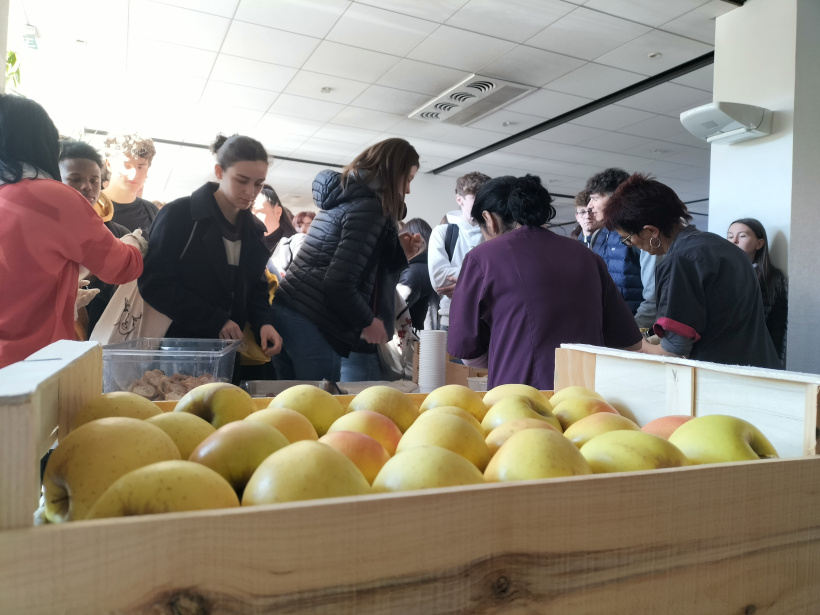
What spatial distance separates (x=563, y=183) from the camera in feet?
27.3

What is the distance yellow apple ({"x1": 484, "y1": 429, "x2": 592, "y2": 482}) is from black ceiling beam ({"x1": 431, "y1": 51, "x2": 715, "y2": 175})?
14.5 ft

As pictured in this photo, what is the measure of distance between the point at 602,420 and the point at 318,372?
5.28ft

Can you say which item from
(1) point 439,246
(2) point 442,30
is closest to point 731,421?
(1) point 439,246

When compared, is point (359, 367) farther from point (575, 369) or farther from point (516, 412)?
point (516, 412)

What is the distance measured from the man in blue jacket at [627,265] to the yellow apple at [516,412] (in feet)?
7.65

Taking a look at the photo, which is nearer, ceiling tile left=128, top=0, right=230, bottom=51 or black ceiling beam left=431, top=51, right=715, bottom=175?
ceiling tile left=128, top=0, right=230, bottom=51

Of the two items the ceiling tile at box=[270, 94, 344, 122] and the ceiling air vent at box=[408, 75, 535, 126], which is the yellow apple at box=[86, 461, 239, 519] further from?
the ceiling tile at box=[270, 94, 344, 122]

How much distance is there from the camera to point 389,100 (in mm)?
5246

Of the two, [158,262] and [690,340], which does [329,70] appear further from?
[690,340]

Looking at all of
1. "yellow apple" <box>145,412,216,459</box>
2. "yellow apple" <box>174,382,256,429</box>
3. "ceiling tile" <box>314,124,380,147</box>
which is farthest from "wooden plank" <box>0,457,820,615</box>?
"ceiling tile" <box>314,124,380,147</box>

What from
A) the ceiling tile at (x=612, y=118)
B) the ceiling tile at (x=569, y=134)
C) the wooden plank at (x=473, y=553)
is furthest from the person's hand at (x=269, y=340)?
the ceiling tile at (x=569, y=134)

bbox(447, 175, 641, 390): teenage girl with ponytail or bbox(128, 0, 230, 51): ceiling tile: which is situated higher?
bbox(128, 0, 230, 51): ceiling tile

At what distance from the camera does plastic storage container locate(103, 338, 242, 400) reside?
4.62 ft

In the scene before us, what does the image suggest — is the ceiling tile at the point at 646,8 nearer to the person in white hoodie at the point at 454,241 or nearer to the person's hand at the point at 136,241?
the person in white hoodie at the point at 454,241
